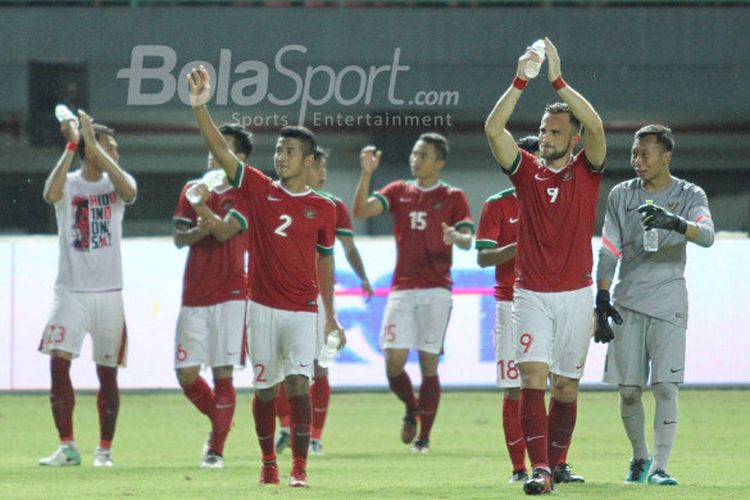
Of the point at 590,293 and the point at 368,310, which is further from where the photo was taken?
the point at 368,310

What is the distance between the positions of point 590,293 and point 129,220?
1119 centimetres

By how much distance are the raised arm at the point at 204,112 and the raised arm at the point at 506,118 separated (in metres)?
1.46

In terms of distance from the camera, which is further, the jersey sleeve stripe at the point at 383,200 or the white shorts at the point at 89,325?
the jersey sleeve stripe at the point at 383,200

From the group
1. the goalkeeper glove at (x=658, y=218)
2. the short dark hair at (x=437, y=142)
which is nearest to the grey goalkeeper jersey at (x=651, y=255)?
the goalkeeper glove at (x=658, y=218)

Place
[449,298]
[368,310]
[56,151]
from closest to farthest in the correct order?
1. [449,298]
2. [368,310]
3. [56,151]

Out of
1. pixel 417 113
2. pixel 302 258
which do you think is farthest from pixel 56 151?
pixel 302 258

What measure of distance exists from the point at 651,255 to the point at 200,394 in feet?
11.8

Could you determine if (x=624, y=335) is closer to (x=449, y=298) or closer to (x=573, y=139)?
(x=573, y=139)

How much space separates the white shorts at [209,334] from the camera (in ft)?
35.5

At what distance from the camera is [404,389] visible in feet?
40.5

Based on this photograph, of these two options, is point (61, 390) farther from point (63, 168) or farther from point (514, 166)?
point (514, 166)

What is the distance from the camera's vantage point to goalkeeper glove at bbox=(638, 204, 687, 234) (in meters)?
8.37

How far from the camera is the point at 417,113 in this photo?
2055cm

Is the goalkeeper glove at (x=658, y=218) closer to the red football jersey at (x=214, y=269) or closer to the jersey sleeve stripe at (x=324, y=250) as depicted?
the jersey sleeve stripe at (x=324, y=250)
